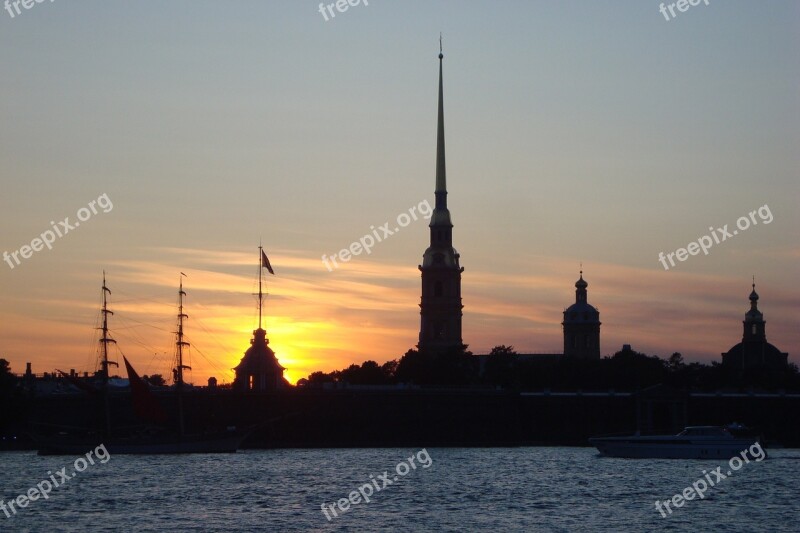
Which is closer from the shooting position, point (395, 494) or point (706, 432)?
point (395, 494)

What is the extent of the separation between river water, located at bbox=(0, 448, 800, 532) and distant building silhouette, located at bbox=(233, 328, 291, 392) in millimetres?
30105

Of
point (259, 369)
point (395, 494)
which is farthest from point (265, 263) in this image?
point (395, 494)

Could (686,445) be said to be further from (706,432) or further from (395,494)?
(395,494)

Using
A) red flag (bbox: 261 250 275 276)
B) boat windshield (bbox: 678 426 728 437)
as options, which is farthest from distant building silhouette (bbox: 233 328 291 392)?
boat windshield (bbox: 678 426 728 437)

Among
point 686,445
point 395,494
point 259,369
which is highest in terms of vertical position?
point 259,369

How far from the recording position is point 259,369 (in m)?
156

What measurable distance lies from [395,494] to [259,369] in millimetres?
69627

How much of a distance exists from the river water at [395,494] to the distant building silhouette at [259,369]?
1185 inches

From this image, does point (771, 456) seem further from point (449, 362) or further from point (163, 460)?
point (449, 362)

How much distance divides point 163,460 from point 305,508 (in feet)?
144

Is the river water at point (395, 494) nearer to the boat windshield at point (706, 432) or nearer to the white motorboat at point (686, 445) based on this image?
the white motorboat at point (686, 445)

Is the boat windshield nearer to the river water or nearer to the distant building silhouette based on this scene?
the river water

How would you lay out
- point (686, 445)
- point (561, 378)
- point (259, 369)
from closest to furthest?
point (686, 445) → point (259, 369) → point (561, 378)

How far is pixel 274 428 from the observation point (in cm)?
14988
